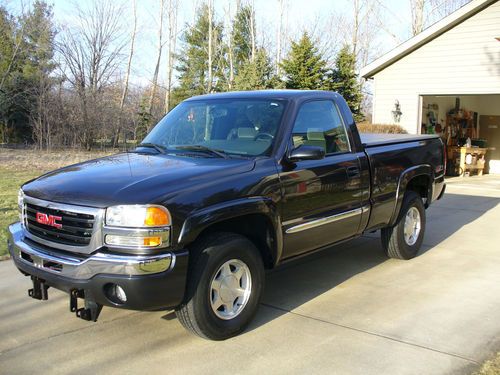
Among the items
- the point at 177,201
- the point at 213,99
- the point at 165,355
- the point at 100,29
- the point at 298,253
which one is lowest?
the point at 165,355

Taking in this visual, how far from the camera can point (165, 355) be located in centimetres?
372

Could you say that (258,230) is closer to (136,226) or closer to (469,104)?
(136,226)

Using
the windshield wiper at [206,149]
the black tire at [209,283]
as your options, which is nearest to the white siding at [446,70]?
the windshield wiper at [206,149]

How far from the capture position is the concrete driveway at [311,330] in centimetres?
359

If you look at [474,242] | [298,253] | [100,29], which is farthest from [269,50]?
[298,253]

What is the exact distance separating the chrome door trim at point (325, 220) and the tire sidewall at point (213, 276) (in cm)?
47

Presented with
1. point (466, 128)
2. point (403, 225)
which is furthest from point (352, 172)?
point (466, 128)

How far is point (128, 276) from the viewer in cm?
329

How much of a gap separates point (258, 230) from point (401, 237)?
8.67 feet

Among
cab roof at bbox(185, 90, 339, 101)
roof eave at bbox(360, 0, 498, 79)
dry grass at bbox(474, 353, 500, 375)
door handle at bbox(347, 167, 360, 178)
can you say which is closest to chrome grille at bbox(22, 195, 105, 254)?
cab roof at bbox(185, 90, 339, 101)

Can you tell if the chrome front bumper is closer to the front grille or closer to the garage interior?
the front grille

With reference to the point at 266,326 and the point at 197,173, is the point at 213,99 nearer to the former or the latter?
the point at 197,173

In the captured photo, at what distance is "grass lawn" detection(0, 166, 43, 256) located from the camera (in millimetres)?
7229

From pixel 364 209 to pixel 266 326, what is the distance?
5.70ft
